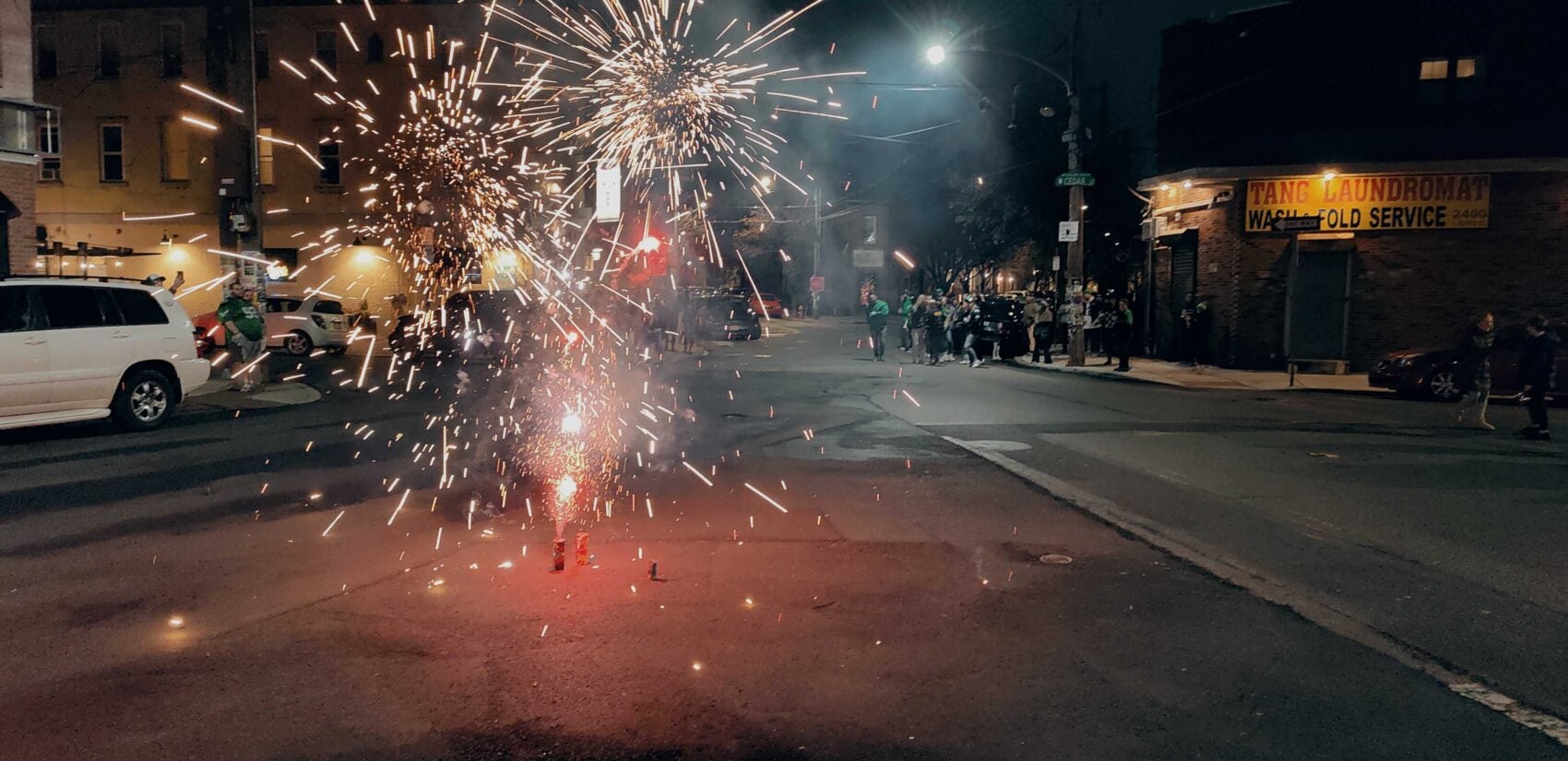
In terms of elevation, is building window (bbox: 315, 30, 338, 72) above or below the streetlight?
above

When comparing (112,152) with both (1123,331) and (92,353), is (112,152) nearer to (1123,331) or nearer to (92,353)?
(92,353)

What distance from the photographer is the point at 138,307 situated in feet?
43.3

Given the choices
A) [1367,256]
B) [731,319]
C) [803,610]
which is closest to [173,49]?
[731,319]

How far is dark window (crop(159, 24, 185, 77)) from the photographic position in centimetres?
3534

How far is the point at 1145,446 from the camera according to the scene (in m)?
12.2

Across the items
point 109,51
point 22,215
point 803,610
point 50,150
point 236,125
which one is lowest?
point 803,610

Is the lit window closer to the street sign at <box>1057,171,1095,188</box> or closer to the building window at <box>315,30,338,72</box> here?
the street sign at <box>1057,171,1095,188</box>

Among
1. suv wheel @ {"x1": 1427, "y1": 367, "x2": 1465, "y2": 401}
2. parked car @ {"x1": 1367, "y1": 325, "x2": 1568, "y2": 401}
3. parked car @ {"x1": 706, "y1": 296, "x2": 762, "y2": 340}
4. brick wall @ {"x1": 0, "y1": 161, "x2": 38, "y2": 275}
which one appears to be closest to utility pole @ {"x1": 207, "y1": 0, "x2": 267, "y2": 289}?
brick wall @ {"x1": 0, "y1": 161, "x2": 38, "y2": 275}

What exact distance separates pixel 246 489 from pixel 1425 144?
24311 mm

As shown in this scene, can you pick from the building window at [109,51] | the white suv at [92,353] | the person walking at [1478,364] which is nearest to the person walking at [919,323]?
the person walking at [1478,364]

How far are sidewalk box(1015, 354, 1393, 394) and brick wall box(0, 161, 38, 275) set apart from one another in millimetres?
19581

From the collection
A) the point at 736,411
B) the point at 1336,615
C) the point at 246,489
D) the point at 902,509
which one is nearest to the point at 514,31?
the point at 736,411

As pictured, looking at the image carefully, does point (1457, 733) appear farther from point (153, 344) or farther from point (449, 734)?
point (153, 344)

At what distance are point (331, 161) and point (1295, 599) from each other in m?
36.4
